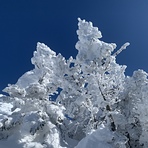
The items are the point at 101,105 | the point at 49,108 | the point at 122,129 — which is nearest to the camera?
the point at 101,105

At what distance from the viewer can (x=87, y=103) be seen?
19484 millimetres

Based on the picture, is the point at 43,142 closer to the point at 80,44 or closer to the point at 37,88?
the point at 37,88

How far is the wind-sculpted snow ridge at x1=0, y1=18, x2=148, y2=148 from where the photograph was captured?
60.2ft

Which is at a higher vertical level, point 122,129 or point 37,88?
point 37,88

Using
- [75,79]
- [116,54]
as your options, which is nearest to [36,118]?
[75,79]

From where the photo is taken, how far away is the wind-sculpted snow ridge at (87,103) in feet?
60.2

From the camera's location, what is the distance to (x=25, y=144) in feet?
67.2

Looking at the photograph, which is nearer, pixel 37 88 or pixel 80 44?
pixel 80 44

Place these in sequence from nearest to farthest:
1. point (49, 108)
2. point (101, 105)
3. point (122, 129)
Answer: point (101, 105)
point (122, 129)
point (49, 108)

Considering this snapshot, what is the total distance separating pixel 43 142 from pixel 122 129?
680cm

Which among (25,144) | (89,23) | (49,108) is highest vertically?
(89,23)

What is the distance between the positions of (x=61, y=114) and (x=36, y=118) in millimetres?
2821

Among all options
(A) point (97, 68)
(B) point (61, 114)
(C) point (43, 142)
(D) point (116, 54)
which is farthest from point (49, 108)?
(D) point (116, 54)

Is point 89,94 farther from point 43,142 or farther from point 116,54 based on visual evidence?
point 43,142
